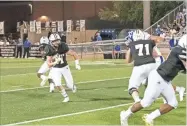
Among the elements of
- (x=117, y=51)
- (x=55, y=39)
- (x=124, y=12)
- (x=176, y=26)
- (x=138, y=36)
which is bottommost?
(x=117, y=51)

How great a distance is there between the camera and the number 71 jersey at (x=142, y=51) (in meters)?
10.6

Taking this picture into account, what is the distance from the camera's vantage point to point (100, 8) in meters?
51.2

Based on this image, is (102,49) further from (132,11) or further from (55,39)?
(55,39)

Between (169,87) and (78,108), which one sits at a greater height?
(169,87)

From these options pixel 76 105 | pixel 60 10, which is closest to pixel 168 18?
pixel 60 10

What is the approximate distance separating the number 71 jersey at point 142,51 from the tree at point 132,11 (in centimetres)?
3515

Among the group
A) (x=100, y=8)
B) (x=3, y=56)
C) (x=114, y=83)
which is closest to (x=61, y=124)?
(x=114, y=83)

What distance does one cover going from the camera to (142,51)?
10688 mm

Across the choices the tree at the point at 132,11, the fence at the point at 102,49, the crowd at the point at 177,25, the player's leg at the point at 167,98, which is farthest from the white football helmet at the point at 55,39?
the tree at the point at 132,11

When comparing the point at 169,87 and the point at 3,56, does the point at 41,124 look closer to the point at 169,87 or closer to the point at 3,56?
the point at 169,87

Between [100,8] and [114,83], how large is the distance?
3268 cm

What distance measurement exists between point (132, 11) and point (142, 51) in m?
38.0

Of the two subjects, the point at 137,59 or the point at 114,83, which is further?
the point at 114,83

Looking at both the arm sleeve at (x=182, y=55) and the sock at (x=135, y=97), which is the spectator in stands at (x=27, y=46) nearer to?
the sock at (x=135, y=97)
